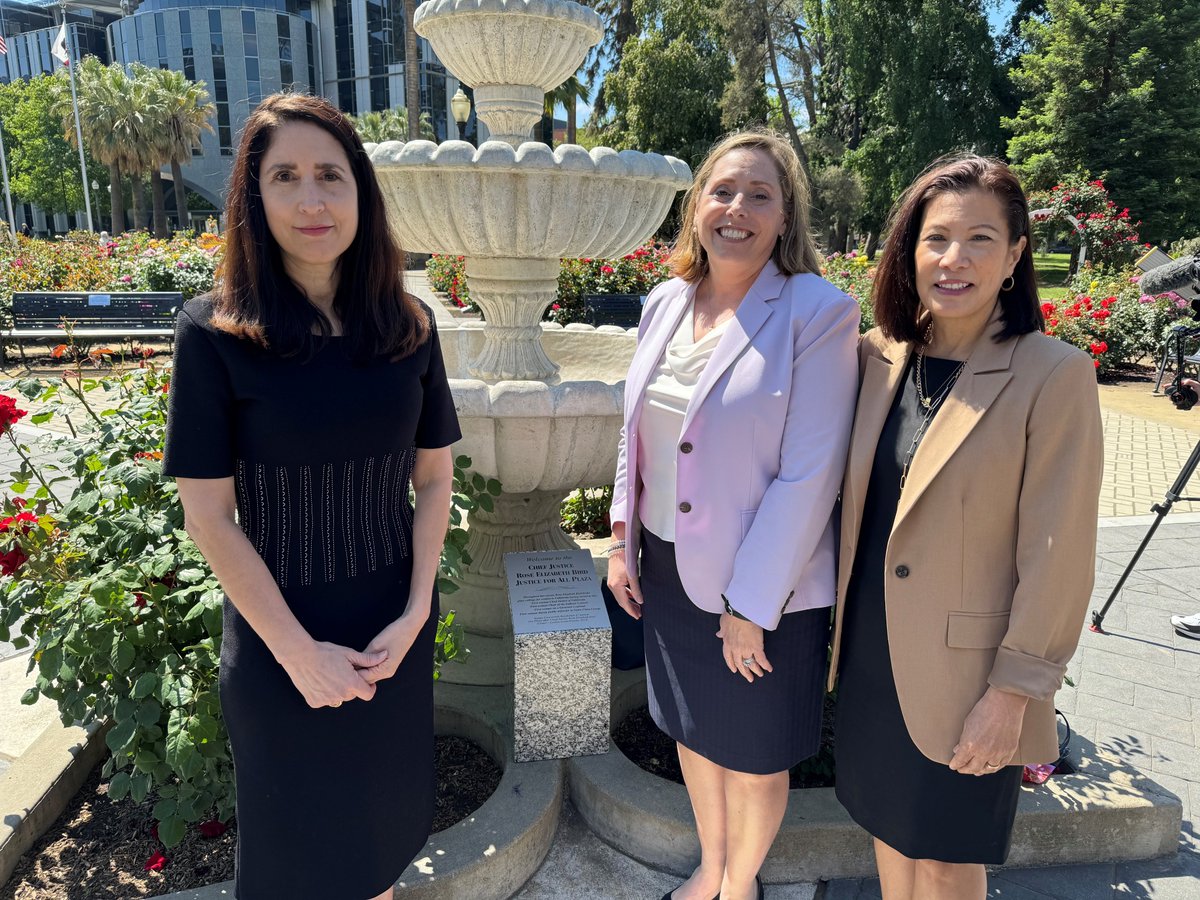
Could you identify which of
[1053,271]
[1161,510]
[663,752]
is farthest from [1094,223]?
[663,752]

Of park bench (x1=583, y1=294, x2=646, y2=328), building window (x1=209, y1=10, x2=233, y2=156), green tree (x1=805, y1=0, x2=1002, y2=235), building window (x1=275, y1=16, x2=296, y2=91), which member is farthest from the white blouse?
building window (x1=275, y1=16, x2=296, y2=91)

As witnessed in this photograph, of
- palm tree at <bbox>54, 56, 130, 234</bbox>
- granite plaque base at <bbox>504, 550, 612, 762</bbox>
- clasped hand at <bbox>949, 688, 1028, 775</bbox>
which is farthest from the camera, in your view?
palm tree at <bbox>54, 56, 130, 234</bbox>

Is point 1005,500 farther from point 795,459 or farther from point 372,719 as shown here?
point 372,719

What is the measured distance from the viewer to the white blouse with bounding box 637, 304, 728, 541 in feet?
6.25

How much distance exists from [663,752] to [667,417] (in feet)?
4.96

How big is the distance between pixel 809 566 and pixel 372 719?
101 centimetres

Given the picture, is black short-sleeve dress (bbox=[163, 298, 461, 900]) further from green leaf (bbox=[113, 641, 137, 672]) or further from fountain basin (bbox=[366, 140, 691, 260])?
fountain basin (bbox=[366, 140, 691, 260])

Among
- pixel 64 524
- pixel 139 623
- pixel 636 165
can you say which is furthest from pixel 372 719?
pixel 636 165

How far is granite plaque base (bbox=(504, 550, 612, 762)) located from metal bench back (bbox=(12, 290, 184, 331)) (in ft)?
35.1

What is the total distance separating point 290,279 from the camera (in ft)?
4.95

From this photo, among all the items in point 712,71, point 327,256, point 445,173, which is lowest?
point 327,256

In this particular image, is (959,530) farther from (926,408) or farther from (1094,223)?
(1094,223)

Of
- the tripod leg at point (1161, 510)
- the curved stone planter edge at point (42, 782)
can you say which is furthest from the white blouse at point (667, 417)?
the tripod leg at point (1161, 510)

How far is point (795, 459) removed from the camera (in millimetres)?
1716
